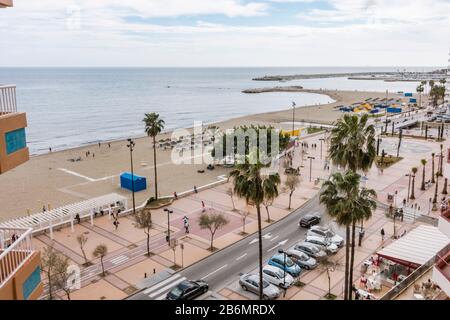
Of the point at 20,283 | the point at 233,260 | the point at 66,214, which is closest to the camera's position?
the point at 20,283

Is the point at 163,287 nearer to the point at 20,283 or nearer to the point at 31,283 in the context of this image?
A: the point at 31,283

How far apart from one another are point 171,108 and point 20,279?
152 meters

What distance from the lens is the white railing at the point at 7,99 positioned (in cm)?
1229

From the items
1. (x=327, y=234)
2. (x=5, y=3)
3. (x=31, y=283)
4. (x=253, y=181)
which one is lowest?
(x=327, y=234)

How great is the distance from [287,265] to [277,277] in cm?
184

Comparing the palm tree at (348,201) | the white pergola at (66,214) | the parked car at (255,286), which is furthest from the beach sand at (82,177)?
the palm tree at (348,201)

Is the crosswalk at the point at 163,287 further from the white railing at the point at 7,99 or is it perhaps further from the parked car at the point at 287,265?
the white railing at the point at 7,99

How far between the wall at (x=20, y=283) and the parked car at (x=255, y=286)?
54.6ft

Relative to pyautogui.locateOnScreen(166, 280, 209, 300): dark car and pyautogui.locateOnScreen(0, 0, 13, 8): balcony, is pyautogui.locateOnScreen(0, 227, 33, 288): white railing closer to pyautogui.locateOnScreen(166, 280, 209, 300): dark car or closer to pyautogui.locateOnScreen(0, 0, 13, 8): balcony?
pyautogui.locateOnScreen(0, 0, 13, 8): balcony

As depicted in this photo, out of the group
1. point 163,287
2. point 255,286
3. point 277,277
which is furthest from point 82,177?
point 255,286

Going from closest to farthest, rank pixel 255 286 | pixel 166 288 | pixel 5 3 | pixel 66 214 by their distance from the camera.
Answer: pixel 5 3, pixel 255 286, pixel 166 288, pixel 66 214

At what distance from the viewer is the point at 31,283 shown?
1230 cm

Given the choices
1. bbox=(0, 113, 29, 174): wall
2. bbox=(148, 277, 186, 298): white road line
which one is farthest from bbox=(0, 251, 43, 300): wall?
bbox=(148, 277, 186, 298): white road line
